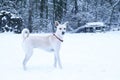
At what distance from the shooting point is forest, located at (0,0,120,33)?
22906 mm

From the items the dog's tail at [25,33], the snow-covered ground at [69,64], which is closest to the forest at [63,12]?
the snow-covered ground at [69,64]

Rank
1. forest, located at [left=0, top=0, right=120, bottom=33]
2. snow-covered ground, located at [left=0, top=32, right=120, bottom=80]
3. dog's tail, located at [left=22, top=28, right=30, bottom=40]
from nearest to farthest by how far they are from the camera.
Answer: snow-covered ground, located at [left=0, top=32, right=120, bottom=80]
dog's tail, located at [left=22, top=28, right=30, bottom=40]
forest, located at [left=0, top=0, right=120, bottom=33]

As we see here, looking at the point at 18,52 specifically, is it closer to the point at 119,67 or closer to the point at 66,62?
the point at 66,62

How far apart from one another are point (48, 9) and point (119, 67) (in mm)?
18510

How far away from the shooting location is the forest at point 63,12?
22906 mm

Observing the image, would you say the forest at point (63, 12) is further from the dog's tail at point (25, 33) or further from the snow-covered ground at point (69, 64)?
the dog's tail at point (25, 33)

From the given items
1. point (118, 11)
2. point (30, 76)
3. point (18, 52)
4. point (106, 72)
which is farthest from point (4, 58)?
point (118, 11)

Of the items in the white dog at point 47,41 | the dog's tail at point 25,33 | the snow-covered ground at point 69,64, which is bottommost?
the snow-covered ground at point 69,64

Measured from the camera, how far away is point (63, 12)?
24.8 m

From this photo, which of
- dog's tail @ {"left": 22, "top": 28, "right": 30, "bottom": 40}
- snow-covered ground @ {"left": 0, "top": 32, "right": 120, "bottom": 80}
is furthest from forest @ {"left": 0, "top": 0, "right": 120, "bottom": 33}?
dog's tail @ {"left": 22, "top": 28, "right": 30, "bottom": 40}

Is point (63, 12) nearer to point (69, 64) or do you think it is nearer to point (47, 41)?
point (69, 64)

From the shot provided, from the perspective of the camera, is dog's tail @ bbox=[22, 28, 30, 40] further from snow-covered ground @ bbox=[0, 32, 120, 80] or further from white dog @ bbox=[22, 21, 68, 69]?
snow-covered ground @ bbox=[0, 32, 120, 80]

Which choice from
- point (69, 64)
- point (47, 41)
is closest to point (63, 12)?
point (69, 64)

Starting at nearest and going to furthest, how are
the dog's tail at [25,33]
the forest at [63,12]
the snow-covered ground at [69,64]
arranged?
the snow-covered ground at [69,64] < the dog's tail at [25,33] < the forest at [63,12]
